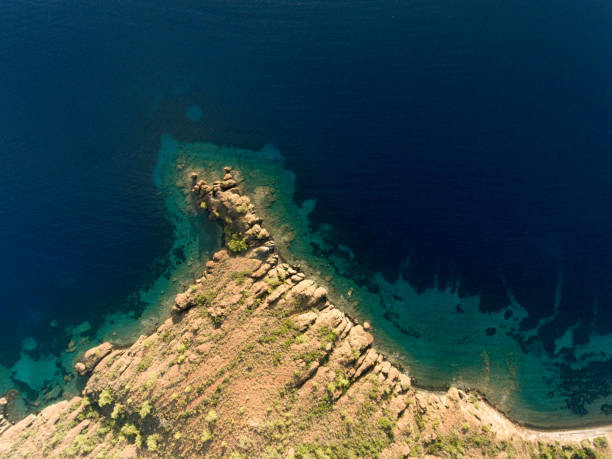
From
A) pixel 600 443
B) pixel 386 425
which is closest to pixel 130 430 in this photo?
pixel 386 425

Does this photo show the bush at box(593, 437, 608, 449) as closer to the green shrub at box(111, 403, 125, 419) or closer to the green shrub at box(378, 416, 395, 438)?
the green shrub at box(378, 416, 395, 438)

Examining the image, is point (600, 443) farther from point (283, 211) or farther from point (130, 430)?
point (130, 430)

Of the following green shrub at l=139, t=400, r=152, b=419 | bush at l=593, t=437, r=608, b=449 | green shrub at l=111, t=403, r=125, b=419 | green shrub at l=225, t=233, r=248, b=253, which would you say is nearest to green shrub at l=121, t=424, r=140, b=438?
green shrub at l=111, t=403, r=125, b=419

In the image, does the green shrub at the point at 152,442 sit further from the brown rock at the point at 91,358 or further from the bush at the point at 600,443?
the bush at the point at 600,443

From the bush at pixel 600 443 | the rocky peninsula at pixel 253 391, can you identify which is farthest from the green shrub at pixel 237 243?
the bush at pixel 600 443

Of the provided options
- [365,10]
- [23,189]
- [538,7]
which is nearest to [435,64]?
[365,10]

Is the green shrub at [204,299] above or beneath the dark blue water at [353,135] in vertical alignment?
beneath
